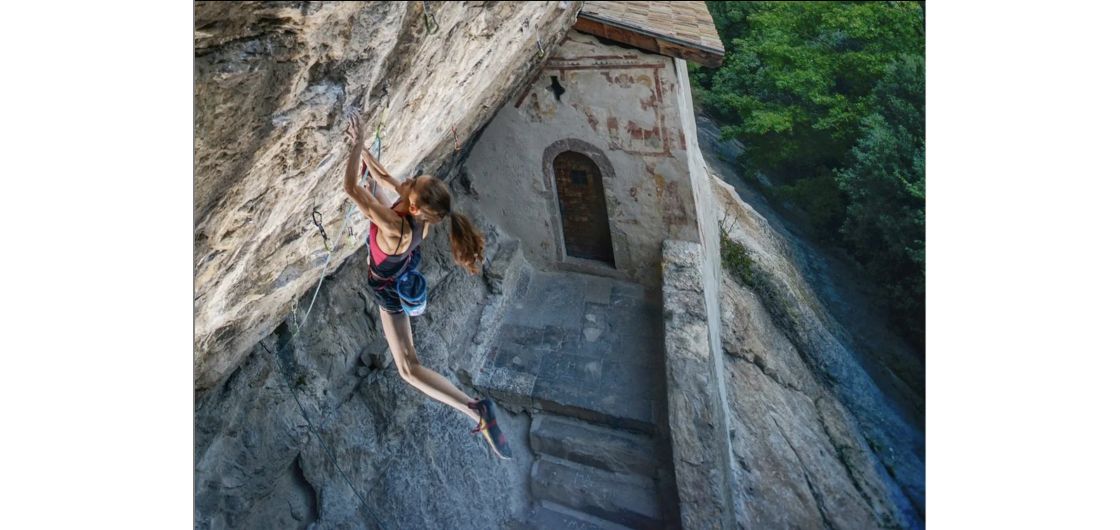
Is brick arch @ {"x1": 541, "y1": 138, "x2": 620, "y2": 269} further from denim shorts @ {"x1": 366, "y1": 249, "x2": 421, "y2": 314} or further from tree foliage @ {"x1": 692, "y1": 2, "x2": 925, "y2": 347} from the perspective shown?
denim shorts @ {"x1": 366, "y1": 249, "x2": 421, "y2": 314}

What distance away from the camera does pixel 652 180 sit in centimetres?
430

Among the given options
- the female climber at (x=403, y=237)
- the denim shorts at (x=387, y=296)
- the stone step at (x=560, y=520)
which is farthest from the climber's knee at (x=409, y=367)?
the stone step at (x=560, y=520)

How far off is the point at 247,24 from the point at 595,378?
2514 mm

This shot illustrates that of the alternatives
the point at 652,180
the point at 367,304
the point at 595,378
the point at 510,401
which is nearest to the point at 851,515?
the point at 595,378

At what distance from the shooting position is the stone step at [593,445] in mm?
3334

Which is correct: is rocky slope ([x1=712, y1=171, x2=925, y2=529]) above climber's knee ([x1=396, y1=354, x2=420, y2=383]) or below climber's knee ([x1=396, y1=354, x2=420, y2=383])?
below

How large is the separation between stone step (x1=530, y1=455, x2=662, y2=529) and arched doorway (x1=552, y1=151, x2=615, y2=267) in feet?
4.84

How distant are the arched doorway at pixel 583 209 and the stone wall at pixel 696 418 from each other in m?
0.64

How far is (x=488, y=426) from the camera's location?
2715 mm

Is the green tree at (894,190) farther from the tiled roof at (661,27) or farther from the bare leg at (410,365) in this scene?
the bare leg at (410,365)

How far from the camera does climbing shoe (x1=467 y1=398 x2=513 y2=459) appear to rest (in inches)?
105

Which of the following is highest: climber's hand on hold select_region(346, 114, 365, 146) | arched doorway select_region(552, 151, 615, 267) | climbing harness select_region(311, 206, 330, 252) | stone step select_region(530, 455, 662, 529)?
climber's hand on hold select_region(346, 114, 365, 146)

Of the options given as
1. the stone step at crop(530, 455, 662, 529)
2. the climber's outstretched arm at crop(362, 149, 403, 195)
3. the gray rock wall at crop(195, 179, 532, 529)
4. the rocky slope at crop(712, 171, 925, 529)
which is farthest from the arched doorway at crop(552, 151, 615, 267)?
the climber's outstretched arm at crop(362, 149, 403, 195)

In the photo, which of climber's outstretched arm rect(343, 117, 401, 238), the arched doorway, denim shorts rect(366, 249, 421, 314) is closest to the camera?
climber's outstretched arm rect(343, 117, 401, 238)
